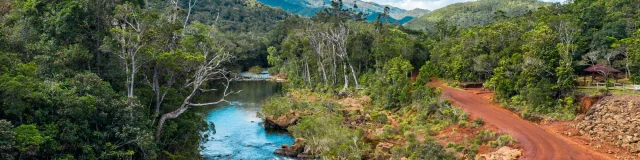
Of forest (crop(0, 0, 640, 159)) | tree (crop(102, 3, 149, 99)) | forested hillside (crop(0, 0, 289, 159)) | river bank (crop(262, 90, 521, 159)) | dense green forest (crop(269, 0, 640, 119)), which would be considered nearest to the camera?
forested hillside (crop(0, 0, 289, 159))

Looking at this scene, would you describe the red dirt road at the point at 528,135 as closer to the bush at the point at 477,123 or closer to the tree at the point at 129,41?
the bush at the point at 477,123

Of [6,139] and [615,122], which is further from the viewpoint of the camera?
[615,122]

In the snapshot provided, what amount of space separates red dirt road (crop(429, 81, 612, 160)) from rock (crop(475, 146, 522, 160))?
15.9 inches

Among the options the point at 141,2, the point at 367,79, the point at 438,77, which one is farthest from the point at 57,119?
the point at 438,77

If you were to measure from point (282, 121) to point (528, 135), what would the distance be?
22051mm

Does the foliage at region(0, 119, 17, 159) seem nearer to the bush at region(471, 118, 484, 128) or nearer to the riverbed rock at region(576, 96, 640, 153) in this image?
the bush at region(471, 118, 484, 128)

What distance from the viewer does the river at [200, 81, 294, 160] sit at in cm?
3306

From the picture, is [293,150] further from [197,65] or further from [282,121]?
[197,65]

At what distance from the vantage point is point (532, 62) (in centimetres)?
3278

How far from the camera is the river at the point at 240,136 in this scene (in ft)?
108

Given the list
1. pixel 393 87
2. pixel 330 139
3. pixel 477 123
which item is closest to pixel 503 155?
pixel 477 123

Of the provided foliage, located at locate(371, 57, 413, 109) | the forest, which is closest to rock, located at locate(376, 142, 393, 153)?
the forest

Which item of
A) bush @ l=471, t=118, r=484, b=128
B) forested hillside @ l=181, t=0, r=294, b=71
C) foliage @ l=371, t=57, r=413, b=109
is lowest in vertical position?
bush @ l=471, t=118, r=484, b=128

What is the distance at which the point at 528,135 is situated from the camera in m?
27.2
